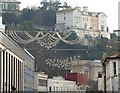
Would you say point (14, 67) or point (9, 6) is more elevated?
point (9, 6)

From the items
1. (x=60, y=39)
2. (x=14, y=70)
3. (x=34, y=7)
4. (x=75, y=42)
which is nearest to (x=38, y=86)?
(x=34, y=7)

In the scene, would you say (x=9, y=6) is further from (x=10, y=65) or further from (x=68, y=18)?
(x=10, y=65)

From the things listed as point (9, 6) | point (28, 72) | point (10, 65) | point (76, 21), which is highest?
point (9, 6)

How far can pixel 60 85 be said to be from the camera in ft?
213

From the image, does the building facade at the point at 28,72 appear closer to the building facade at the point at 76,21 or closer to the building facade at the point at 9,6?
the building facade at the point at 76,21

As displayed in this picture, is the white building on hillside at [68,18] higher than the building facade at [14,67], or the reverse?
the white building on hillside at [68,18]

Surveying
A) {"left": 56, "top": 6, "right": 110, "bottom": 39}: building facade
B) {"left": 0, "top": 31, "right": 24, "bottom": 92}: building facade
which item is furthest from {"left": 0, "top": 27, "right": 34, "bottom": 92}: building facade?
{"left": 56, "top": 6, "right": 110, "bottom": 39}: building facade

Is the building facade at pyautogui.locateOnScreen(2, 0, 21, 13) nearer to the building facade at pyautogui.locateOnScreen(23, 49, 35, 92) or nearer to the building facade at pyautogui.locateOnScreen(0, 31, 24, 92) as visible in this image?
the building facade at pyautogui.locateOnScreen(23, 49, 35, 92)

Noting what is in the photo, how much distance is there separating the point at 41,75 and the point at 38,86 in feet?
4.68

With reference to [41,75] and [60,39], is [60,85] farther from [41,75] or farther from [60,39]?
[60,39]

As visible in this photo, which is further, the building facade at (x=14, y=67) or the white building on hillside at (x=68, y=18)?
the white building on hillside at (x=68, y=18)

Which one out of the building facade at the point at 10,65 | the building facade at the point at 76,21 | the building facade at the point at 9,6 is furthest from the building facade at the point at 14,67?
the building facade at the point at 9,6

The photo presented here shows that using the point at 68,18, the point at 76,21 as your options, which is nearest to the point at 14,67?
the point at 68,18

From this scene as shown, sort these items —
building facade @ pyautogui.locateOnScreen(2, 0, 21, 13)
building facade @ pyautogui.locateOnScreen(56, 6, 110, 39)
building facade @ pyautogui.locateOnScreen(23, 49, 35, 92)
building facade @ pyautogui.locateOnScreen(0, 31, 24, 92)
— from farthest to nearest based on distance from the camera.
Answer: building facade @ pyautogui.locateOnScreen(2, 0, 21, 13), building facade @ pyautogui.locateOnScreen(56, 6, 110, 39), building facade @ pyautogui.locateOnScreen(23, 49, 35, 92), building facade @ pyautogui.locateOnScreen(0, 31, 24, 92)
